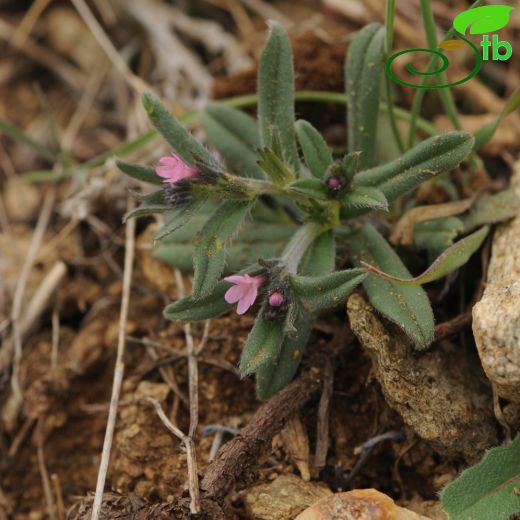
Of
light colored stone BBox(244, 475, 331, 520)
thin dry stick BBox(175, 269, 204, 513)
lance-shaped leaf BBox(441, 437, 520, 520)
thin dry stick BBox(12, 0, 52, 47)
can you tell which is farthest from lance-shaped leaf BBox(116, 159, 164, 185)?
thin dry stick BBox(12, 0, 52, 47)

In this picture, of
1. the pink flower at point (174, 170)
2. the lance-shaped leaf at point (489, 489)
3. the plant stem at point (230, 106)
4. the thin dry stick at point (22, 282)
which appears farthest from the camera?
the plant stem at point (230, 106)

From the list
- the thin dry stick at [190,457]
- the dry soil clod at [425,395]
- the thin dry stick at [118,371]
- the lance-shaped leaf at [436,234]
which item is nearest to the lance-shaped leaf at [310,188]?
the dry soil clod at [425,395]

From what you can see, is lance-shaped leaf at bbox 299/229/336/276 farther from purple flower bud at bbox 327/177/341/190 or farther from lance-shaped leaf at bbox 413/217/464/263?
lance-shaped leaf at bbox 413/217/464/263

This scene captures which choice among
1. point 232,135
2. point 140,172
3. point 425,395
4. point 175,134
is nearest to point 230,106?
point 232,135

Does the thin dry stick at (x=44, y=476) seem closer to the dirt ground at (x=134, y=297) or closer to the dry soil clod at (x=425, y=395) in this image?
the dirt ground at (x=134, y=297)

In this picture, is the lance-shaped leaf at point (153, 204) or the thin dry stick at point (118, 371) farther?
the lance-shaped leaf at point (153, 204)

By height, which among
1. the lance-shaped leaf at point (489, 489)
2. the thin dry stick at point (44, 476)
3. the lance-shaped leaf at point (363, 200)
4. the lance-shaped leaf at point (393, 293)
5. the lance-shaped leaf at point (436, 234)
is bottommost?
the thin dry stick at point (44, 476)
